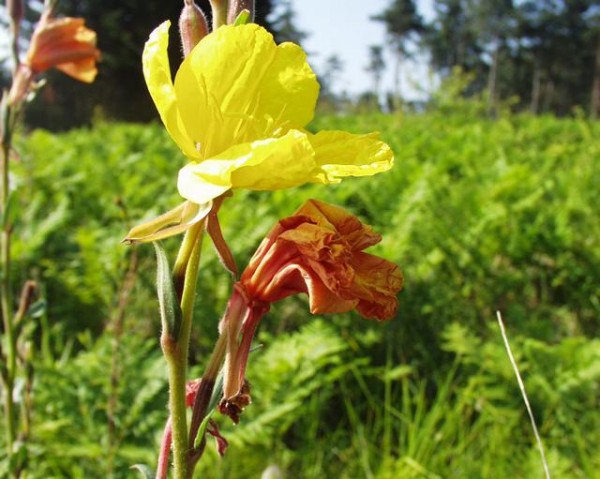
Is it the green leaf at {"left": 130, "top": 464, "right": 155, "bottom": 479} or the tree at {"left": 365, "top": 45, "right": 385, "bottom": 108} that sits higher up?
the green leaf at {"left": 130, "top": 464, "right": 155, "bottom": 479}

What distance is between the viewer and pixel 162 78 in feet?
2.08

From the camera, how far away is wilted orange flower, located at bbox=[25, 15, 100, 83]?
1.57m

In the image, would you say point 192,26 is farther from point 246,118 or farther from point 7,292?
point 7,292

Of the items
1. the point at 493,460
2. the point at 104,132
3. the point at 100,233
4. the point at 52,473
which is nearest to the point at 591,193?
the point at 493,460

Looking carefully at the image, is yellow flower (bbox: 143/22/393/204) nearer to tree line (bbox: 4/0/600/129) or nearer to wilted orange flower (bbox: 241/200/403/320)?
wilted orange flower (bbox: 241/200/403/320)

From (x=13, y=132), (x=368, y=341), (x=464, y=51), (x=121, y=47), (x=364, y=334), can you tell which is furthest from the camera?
(x=464, y=51)

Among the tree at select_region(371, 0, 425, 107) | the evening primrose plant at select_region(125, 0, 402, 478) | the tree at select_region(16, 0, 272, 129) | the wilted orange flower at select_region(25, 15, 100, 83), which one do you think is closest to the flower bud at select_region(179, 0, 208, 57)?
the evening primrose plant at select_region(125, 0, 402, 478)

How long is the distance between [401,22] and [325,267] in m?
62.7

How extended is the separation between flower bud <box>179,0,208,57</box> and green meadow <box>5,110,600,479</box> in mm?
678

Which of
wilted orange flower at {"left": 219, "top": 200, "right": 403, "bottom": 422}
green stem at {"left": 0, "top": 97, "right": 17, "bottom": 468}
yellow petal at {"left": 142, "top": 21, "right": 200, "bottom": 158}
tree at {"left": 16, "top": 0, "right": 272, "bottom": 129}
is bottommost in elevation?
tree at {"left": 16, "top": 0, "right": 272, "bottom": 129}

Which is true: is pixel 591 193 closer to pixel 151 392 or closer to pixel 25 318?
pixel 151 392

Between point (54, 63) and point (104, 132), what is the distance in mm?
8372

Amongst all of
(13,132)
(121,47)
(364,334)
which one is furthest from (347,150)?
(121,47)

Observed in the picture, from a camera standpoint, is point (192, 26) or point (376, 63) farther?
point (376, 63)
